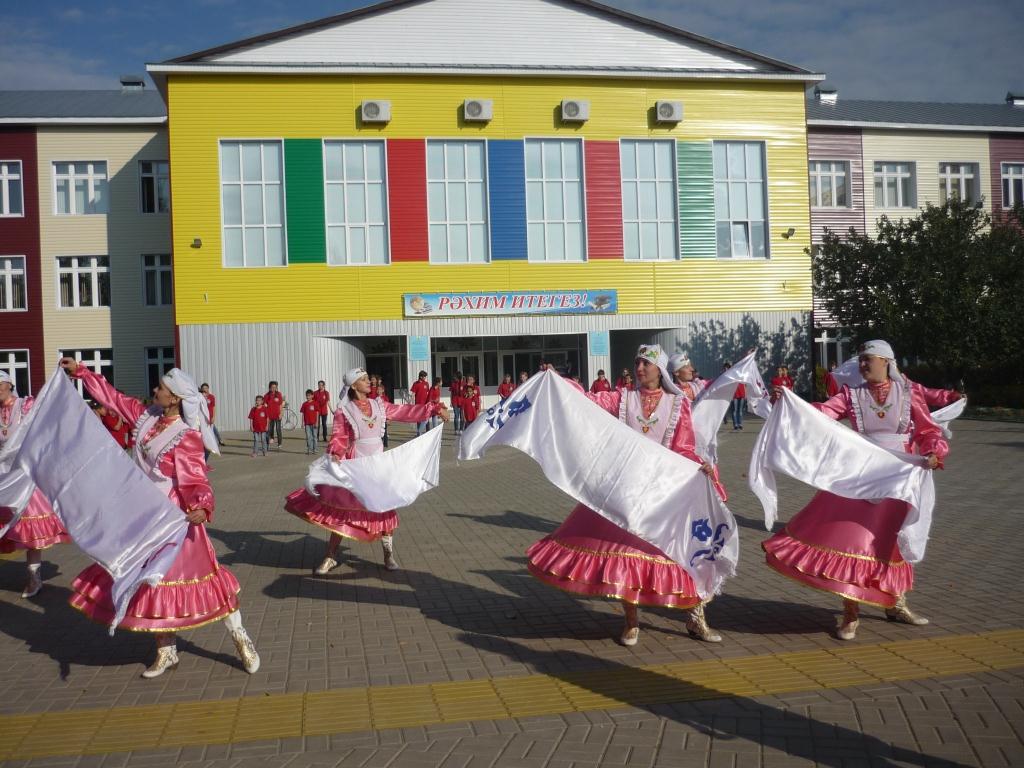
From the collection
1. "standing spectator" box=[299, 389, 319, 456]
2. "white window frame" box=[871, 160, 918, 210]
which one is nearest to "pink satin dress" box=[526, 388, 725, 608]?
"standing spectator" box=[299, 389, 319, 456]

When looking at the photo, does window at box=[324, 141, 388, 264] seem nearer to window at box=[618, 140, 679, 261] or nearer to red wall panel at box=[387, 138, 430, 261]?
red wall panel at box=[387, 138, 430, 261]

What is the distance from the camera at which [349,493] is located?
8.27 meters

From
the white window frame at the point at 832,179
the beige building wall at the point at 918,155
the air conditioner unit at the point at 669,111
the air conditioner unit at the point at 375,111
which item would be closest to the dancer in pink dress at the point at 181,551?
the air conditioner unit at the point at 375,111

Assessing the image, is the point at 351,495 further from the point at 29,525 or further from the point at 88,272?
the point at 88,272

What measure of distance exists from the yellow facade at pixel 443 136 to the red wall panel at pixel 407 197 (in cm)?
42

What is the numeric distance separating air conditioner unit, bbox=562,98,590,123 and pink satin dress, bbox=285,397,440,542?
77.0ft

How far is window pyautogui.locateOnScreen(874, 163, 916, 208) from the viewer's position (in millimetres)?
37156

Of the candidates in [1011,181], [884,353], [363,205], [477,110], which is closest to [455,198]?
[477,110]

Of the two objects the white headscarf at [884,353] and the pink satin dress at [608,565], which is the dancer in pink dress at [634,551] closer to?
the pink satin dress at [608,565]

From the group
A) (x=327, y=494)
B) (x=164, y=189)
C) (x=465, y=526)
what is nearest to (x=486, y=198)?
(x=164, y=189)

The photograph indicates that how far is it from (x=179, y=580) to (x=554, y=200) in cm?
2683

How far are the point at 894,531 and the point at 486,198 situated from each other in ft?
85.0

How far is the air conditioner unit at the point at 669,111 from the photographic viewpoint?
1225 inches

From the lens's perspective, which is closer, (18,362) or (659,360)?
(659,360)
